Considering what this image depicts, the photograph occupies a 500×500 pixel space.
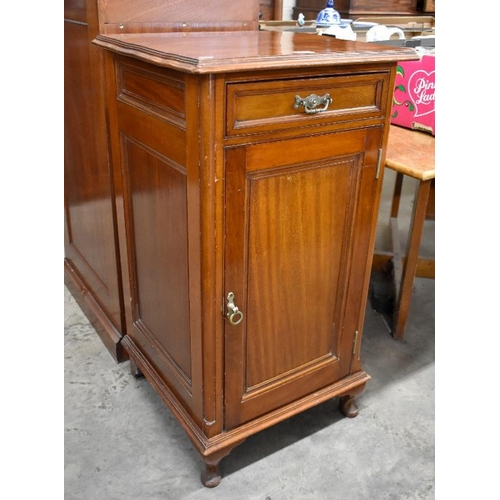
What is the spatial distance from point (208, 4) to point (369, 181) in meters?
0.68

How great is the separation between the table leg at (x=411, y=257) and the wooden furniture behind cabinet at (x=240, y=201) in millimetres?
552

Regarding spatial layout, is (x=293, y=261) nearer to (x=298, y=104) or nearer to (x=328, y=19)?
(x=298, y=104)

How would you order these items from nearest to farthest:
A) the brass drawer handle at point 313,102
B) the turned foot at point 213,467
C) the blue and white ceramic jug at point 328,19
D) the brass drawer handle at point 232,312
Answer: the brass drawer handle at point 313,102, the brass drawer handle at point 232,312, the turned foot at point 213,467, the blue and white ceramic jug at point 328,19

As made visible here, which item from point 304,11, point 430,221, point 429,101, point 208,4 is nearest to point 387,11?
point 304,11

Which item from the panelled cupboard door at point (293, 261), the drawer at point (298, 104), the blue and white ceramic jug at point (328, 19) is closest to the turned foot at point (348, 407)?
the panelled cupboard door at point (293, 261)

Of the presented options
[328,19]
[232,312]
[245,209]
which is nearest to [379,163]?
[245,209]

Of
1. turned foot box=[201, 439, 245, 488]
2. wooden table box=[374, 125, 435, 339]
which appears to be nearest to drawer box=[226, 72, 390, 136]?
wooden table box=[374, 125, 435, 339]

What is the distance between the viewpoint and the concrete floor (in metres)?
1.50

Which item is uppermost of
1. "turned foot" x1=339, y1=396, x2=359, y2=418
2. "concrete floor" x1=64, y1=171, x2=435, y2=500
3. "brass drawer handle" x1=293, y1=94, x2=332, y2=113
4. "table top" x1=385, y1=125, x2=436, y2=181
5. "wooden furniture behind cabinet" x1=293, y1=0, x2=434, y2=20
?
"wooden furniture behind cabinet" x1=293, y1=0, x2=434, y2=20

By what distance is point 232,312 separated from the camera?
128 cm

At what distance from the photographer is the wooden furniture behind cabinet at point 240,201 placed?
3.67 feet

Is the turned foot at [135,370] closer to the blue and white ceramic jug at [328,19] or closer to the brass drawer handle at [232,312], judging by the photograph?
the brass drawer handle at [232,312]

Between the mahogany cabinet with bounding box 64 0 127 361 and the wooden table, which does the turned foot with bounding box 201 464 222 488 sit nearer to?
the mahogany cabinet with bounding box 64 0 127 361

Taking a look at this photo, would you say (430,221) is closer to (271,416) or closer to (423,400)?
(423,400)
